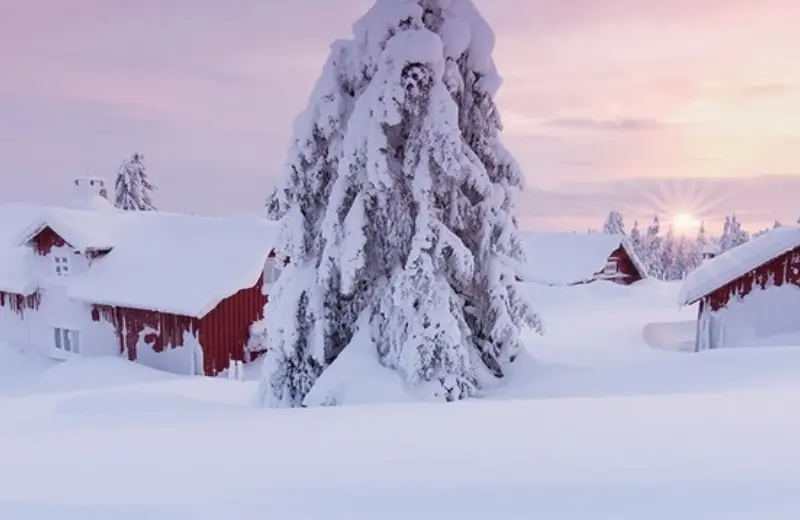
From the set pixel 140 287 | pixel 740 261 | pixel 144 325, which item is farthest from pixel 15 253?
pixel 740 261

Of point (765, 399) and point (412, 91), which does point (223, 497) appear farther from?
point (412, 91)

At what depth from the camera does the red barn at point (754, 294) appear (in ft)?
62.8

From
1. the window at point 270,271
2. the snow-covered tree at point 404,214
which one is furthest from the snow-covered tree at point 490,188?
the window at point 270,271

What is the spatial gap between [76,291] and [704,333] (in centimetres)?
2617

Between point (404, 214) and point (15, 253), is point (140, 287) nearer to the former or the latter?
point (15, 253)

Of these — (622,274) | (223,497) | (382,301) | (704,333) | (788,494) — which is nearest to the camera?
(788,494)

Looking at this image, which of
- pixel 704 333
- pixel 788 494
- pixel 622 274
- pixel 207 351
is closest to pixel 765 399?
pixel 788 494

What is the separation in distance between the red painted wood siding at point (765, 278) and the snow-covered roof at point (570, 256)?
64.9 feet

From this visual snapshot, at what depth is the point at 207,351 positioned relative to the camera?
23391mm

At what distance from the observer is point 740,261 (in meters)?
19.9

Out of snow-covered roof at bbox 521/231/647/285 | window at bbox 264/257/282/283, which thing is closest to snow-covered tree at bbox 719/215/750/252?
snow-covered roof at bbox 521/231/647/285

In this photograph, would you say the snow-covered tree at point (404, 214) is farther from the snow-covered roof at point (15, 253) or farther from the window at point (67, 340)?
the snow-covered roof at point (15, 253)

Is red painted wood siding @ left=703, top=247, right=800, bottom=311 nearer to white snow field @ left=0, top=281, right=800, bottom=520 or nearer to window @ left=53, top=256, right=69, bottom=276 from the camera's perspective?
white snow field @ left=0, top=281, right=800, bottom=520

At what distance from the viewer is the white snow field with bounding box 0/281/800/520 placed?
140 inches
